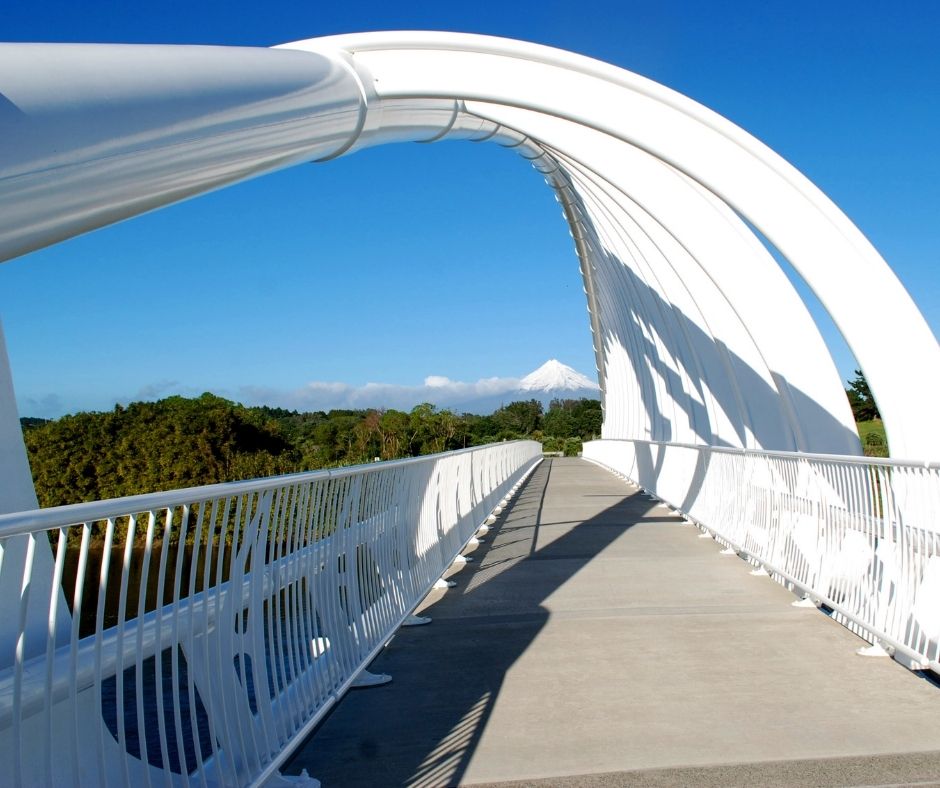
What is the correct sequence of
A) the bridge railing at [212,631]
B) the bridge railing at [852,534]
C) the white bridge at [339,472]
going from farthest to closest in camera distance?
1. the bridge railing at [852,534]
2. the white bridge at [339,472]
3. the bridge railing at [212,631]

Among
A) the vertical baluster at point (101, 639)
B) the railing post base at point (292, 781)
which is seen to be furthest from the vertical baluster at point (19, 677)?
the railing post base at point (292, 781)

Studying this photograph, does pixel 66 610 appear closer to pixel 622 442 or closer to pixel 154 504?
pixel 154 504

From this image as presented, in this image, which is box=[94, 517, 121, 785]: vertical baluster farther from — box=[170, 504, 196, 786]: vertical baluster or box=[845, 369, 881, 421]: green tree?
box=[845, 369, 881, 421]: green tree

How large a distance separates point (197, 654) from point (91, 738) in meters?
0.52

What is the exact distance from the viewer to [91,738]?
137 inches

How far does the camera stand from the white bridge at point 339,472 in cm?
349

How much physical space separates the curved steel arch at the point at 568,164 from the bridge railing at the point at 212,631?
43.7 inches

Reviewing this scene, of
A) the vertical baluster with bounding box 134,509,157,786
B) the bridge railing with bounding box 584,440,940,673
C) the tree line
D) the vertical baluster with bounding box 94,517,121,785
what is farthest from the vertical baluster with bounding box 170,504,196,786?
the tree line

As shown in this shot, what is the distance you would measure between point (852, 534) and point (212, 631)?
4853 millimetres

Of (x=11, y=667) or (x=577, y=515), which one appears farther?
(x=577, y=515)

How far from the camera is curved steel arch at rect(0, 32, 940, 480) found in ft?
14.2

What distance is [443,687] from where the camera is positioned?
5938 millimetres

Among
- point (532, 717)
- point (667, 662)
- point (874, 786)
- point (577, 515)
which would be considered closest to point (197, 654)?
point (532, 717)

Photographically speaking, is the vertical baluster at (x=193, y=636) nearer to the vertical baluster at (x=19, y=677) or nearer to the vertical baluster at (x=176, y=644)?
the vertical baluster at (x=176, y=644)
